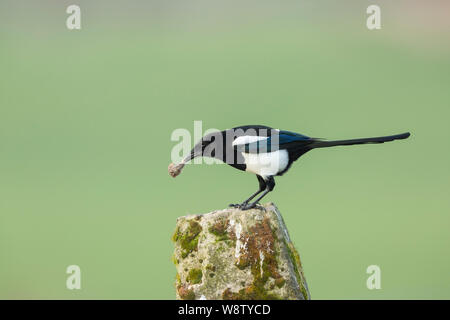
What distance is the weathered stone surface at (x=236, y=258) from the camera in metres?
5.65

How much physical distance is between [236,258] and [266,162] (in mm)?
1306

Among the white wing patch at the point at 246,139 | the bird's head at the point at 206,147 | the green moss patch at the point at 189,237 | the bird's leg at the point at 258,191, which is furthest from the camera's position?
the bird's head at the point at 206,147

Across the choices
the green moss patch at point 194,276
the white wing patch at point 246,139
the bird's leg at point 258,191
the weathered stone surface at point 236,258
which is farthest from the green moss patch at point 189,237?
the white wing patch at point 246,139

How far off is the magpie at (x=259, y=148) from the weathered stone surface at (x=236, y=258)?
1.82 ft

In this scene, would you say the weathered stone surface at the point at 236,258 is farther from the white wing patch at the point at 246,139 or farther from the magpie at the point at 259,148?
the white wing patch at the point at 246,139

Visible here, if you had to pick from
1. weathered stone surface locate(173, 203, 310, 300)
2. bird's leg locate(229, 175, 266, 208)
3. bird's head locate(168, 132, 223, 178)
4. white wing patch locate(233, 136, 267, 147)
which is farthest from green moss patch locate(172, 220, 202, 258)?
white wing patch locate(233, 136, 267, 147)

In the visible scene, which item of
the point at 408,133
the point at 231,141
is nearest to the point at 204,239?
the point at 231,141

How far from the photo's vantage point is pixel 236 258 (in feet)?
18.8

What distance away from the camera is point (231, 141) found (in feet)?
21.6

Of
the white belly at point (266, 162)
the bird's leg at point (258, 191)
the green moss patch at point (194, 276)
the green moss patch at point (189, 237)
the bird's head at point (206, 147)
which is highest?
the bird's head at point (206, 147)

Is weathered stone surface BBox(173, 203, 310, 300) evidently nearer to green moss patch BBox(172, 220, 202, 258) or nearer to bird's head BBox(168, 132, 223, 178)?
green moss patch BBox(172, 220, 202, 258)

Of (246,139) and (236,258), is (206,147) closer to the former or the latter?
(246,139)

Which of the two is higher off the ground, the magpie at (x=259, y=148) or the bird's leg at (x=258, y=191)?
the magpie at (x=259, y=148)

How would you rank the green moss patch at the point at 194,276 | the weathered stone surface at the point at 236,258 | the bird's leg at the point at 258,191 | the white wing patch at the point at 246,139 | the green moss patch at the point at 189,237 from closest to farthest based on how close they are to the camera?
the weathered stone surface at the point at 236,258 → the green moss patch at the point at 194,276 → the green moss patch at the point at 189,237 → the bird's leg at the point at 258,191 → the white wing patch at the point at 246,139
